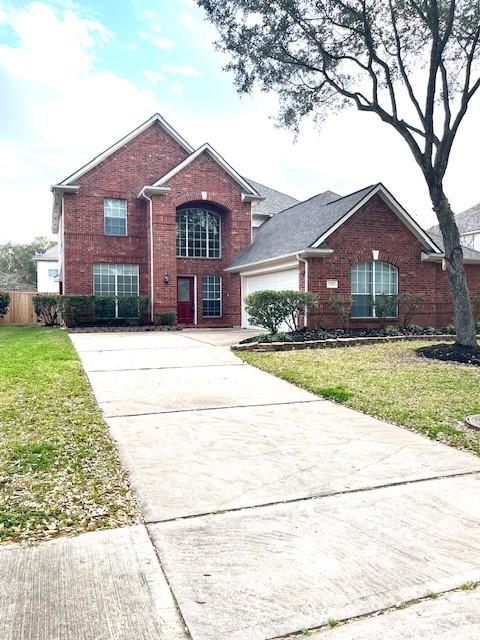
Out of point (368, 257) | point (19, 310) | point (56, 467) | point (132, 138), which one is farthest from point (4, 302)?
point (56, 467)

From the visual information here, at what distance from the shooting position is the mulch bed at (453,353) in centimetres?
1027

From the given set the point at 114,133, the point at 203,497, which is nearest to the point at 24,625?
the point at 203,497

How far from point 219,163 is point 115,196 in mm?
4817

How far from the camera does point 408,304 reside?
16047mm

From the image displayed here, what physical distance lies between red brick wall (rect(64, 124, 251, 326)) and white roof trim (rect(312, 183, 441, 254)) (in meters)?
6.74

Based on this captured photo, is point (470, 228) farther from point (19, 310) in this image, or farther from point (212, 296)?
point (19, 310)

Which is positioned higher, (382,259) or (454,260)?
(382,259)

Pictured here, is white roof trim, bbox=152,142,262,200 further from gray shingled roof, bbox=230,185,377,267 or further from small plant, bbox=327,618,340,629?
small plant, bbox=327,618,340,629

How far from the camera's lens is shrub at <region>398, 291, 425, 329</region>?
1570cm

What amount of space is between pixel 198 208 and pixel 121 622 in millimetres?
20768

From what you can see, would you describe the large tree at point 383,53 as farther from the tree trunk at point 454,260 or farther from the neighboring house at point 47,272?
the neighboring house at point 47,272

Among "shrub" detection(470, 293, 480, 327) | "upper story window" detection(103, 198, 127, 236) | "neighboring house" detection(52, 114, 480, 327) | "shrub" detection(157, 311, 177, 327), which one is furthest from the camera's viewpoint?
"upper story window" detection(103, 198, 127, 236)

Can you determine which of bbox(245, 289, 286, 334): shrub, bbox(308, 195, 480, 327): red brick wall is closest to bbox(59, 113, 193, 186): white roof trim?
bbox(308, 195, 480, 327): red brick wall

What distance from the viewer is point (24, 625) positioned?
207 cm
